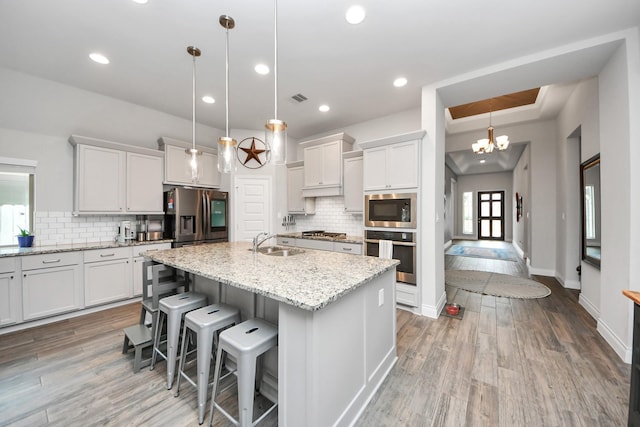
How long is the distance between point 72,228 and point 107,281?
925mm

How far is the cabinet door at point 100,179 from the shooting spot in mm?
3346

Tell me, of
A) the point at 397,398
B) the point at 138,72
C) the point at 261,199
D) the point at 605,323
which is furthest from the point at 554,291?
the point at 138,72

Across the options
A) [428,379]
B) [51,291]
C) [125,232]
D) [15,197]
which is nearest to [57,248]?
[51,291]

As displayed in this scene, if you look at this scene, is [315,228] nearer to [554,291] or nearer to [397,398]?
[397,398]

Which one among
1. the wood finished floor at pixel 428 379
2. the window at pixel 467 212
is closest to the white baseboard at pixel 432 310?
the wood finished floor at pixel 428 379

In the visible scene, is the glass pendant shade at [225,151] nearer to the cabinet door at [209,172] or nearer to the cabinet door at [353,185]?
the cabinet door at [353,185]

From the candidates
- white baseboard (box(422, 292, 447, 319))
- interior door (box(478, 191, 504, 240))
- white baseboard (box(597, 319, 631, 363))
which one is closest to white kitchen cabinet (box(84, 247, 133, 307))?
white baseboard (box(422, 292, 447, 319))

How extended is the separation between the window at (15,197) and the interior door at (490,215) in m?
13.8

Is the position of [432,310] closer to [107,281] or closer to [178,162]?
[107,281]

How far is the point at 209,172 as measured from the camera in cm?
465

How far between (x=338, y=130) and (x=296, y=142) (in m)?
1.12

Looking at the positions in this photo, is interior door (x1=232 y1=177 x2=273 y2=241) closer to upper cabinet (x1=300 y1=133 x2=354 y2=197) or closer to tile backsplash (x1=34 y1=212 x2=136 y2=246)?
upper cabinet (x1=300 y1=133 x2=354 y2=197)

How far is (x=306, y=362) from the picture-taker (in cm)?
129

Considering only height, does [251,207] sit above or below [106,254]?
above
